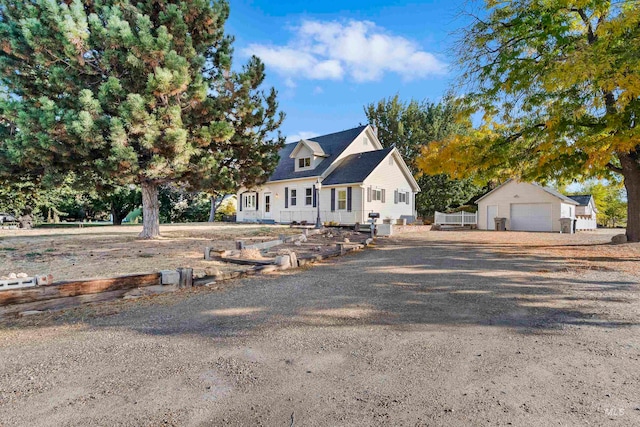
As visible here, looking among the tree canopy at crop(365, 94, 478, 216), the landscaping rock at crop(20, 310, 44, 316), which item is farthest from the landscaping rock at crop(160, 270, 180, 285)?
the tree canopy at crop(365, 94, 478, 216)

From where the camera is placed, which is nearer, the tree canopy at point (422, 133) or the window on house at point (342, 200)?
the window on house at point (342, 200)

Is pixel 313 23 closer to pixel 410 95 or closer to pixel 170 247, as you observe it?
pixel 170 247

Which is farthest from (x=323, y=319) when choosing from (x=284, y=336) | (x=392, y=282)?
(x=392, y=282)

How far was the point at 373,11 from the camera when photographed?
514 inches

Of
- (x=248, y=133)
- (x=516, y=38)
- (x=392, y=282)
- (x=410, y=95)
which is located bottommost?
(x=392, y=282)

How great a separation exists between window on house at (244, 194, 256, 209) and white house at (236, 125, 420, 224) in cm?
3

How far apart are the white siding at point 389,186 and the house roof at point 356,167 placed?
1.23ft

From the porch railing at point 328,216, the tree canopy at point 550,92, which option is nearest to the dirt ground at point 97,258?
the tree canopy at point 550,92

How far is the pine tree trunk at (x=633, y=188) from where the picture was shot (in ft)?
36.6

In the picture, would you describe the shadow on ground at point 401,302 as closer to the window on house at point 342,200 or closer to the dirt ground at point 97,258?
the dirt ground at point 97,258

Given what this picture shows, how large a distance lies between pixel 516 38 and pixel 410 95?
2849 cm

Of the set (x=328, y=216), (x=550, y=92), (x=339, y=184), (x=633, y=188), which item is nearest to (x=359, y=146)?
(x=339, y=184)

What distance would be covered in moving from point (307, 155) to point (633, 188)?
18.5 meters

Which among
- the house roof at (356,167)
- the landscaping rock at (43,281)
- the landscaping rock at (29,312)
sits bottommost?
the landscaping rock at (29,312)
